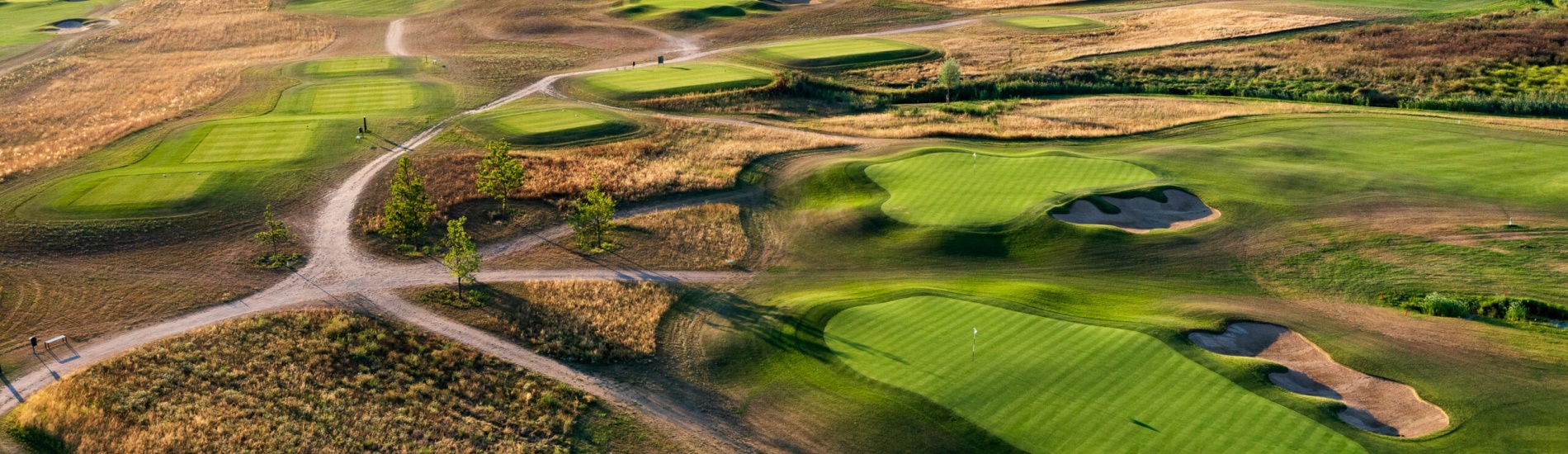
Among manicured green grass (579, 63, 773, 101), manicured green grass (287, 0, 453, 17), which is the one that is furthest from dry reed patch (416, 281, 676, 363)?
manicured green grass (287, 0, 453, 17)

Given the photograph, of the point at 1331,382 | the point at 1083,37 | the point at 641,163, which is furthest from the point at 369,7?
the point at 1331,382

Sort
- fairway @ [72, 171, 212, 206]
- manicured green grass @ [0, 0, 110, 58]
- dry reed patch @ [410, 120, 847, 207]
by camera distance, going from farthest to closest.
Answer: manicured green grass @ [0, 0, 110, 58] → dry reed patch @ [410, 120, 847, 207] → fairway @ [72, 171, 212, 206]

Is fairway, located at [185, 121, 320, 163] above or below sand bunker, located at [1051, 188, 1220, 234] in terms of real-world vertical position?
above

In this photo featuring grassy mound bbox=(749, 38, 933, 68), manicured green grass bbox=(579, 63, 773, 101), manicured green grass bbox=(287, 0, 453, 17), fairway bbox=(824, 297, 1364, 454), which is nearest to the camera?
fairway bbox=(824, 297, 1364, 454)

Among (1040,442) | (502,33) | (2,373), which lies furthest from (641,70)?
(1040,442)

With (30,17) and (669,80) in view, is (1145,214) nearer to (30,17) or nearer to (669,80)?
(669,80)

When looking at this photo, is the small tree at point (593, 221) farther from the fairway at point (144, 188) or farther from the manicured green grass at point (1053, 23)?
the manicured green grass at point (1053, 23)

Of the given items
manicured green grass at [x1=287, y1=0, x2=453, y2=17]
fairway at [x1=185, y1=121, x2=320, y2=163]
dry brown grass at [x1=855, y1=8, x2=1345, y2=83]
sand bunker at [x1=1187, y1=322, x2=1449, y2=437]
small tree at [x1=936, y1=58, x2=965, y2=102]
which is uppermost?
manicured green grass at [x1=287, y1=0, x2=453, y2=17]

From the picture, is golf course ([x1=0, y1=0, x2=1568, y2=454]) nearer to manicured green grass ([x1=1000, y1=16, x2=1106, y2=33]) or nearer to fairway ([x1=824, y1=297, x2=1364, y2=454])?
fairway ([x1=824, y1=297, x2=1364, y2=454])

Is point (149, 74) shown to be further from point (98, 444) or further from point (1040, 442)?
point (1040, 442)
